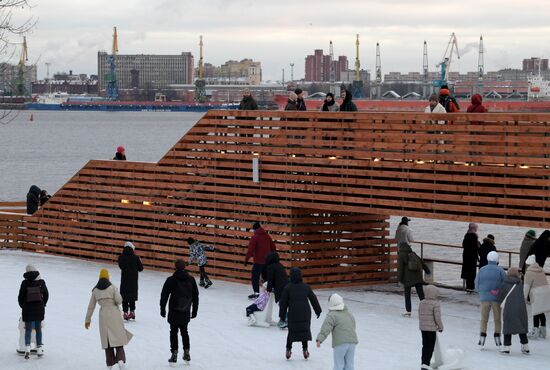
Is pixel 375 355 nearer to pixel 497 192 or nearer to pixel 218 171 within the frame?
pixel 497 192

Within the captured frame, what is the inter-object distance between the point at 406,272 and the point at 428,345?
3980 millimetres

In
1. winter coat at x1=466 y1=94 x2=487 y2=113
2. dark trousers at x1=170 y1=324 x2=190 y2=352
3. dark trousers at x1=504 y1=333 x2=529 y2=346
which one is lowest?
dark trousers at x1=504 y1=333 x2=529 y2=346

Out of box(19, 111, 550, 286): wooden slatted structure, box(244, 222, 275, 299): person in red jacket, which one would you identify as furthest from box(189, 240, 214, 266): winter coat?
box(244, 222, 275, 299): person in red jacket

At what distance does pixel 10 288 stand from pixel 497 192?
8383 mm

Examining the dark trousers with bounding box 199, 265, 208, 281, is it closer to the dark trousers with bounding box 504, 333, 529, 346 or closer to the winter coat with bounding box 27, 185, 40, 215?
the dark trousers with bounding box 504, 333, 529, 346

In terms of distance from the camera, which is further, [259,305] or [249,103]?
[249,103]

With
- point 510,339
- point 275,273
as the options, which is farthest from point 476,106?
point 510,339

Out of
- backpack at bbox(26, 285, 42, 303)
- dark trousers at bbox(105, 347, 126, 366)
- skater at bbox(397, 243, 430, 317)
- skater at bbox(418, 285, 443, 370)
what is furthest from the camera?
skater at bbox(397, 243, 430, 317)

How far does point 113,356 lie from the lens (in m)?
13.9

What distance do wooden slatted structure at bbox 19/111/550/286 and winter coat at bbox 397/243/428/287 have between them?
4.19 ft

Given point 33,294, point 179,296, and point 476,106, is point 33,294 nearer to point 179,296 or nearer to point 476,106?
point 179,296

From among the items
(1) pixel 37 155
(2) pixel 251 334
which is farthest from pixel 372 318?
(1) pixel 37 155

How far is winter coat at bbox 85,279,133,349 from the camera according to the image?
44.9 feet

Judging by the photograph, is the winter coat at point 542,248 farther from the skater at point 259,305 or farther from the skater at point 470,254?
the skater at point 259,305
